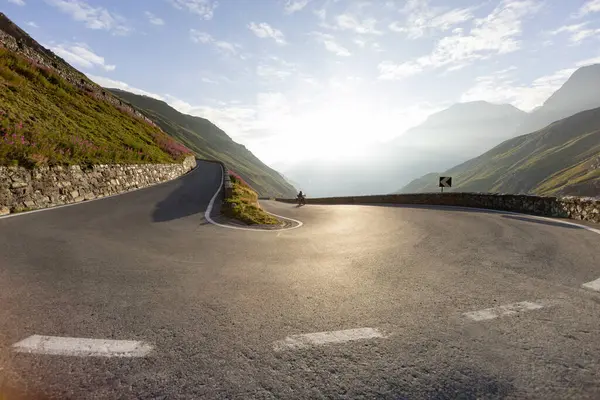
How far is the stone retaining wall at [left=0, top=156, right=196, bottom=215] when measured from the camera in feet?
35.1

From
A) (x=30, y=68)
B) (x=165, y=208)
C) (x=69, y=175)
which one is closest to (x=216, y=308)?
(x=165, y=208)

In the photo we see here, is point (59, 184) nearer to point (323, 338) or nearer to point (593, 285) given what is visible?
point (323, 338)

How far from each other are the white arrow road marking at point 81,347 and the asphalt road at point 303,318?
0.24 feet

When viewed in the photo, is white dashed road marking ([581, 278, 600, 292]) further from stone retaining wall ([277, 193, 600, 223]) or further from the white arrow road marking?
stone retaining wall ([277, 193, 600, 223])

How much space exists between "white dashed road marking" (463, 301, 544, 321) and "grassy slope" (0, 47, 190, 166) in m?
14.1

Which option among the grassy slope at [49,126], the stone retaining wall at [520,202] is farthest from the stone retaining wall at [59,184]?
the stone retaining wall at [520,202]

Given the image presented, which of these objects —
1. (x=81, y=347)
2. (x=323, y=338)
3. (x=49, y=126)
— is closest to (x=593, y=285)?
(x=323, y=338)

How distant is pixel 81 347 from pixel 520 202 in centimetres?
2059

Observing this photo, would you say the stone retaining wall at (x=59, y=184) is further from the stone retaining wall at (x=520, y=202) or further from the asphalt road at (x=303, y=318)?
the stone retaining wall at (x=520, y=202)

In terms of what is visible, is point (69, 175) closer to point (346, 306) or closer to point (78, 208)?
point (78, 208)

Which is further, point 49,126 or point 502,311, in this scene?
point 49,126

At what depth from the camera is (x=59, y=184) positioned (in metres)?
12.9

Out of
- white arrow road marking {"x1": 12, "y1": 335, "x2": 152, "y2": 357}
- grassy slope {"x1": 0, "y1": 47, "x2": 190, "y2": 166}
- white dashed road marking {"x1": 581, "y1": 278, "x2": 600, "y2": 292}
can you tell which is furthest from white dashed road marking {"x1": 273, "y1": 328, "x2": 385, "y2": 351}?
grassy slope {"x1": 0, "y1": 47, "x2": 190, "y2": 166}

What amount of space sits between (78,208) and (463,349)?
1288 cm
